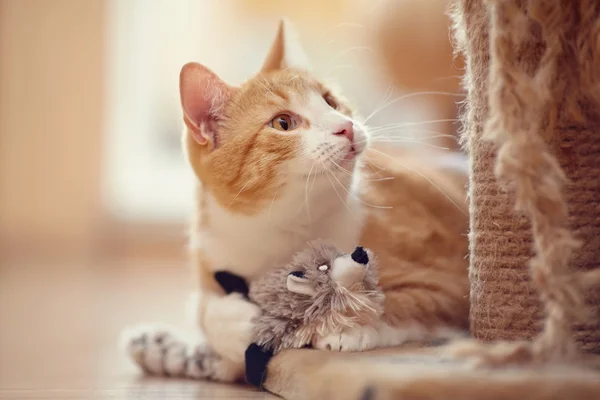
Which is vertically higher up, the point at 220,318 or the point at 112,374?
the point at 220,318

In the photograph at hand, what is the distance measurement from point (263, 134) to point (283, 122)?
0.04 metres

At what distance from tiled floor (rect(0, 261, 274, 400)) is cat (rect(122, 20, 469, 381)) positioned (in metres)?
0.09

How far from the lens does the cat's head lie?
112 centimetres

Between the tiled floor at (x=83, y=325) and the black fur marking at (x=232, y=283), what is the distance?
0.54ft

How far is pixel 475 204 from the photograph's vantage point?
1.05 metres

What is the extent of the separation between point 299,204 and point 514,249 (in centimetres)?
36

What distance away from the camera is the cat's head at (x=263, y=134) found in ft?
3.68

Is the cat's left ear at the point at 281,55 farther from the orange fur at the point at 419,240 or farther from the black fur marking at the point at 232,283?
the black fur marking at the point at 232,283

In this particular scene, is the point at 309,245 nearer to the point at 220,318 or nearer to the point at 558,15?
the point at 220,318

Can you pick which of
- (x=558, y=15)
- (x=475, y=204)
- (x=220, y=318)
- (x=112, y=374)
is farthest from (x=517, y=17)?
(x=112, y=374)

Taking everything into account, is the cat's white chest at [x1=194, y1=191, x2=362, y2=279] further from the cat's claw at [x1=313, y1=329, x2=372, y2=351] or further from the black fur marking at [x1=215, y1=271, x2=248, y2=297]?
the cat's claw at [x1=313, y1=329, x2=372, y2=351]

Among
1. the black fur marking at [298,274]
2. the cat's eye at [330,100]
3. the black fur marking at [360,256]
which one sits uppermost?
the cat's eye at [330,100]

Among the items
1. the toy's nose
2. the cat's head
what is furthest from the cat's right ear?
the toy's nose

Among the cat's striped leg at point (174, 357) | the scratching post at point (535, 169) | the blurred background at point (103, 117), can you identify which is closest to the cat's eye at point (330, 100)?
the scratching post at point (535, 169)
